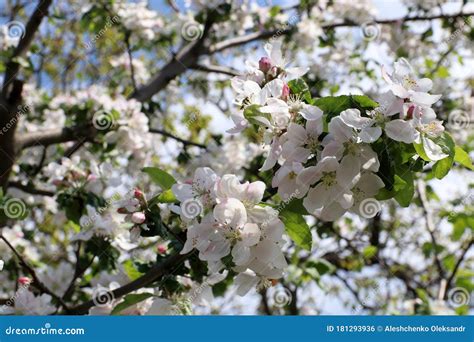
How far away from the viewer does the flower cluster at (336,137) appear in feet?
3.87

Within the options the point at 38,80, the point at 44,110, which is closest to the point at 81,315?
the point at 44,110

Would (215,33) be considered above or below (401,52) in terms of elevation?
above

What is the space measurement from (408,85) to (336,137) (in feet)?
0.69

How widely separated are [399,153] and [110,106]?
194cm

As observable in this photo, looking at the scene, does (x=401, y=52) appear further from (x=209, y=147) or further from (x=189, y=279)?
(x=189, y=279)

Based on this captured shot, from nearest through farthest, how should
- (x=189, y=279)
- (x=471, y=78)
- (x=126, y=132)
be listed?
1. (x=189, y=279)
2. (x=126, y=132)
3. (x=471, y=78)

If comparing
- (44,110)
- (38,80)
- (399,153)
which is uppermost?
(399,153)

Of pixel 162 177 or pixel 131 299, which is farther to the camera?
pixel 131 299

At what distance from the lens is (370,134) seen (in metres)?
1.16

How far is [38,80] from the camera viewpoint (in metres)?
6.13

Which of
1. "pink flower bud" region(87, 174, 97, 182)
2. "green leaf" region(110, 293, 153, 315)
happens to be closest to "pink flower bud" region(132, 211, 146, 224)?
"green leaf" region(110, 293, 153, 315)

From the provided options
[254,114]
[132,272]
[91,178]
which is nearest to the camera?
[254,114]

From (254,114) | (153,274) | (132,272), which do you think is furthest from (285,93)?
(132,272)

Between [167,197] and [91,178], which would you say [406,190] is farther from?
[91,178]
